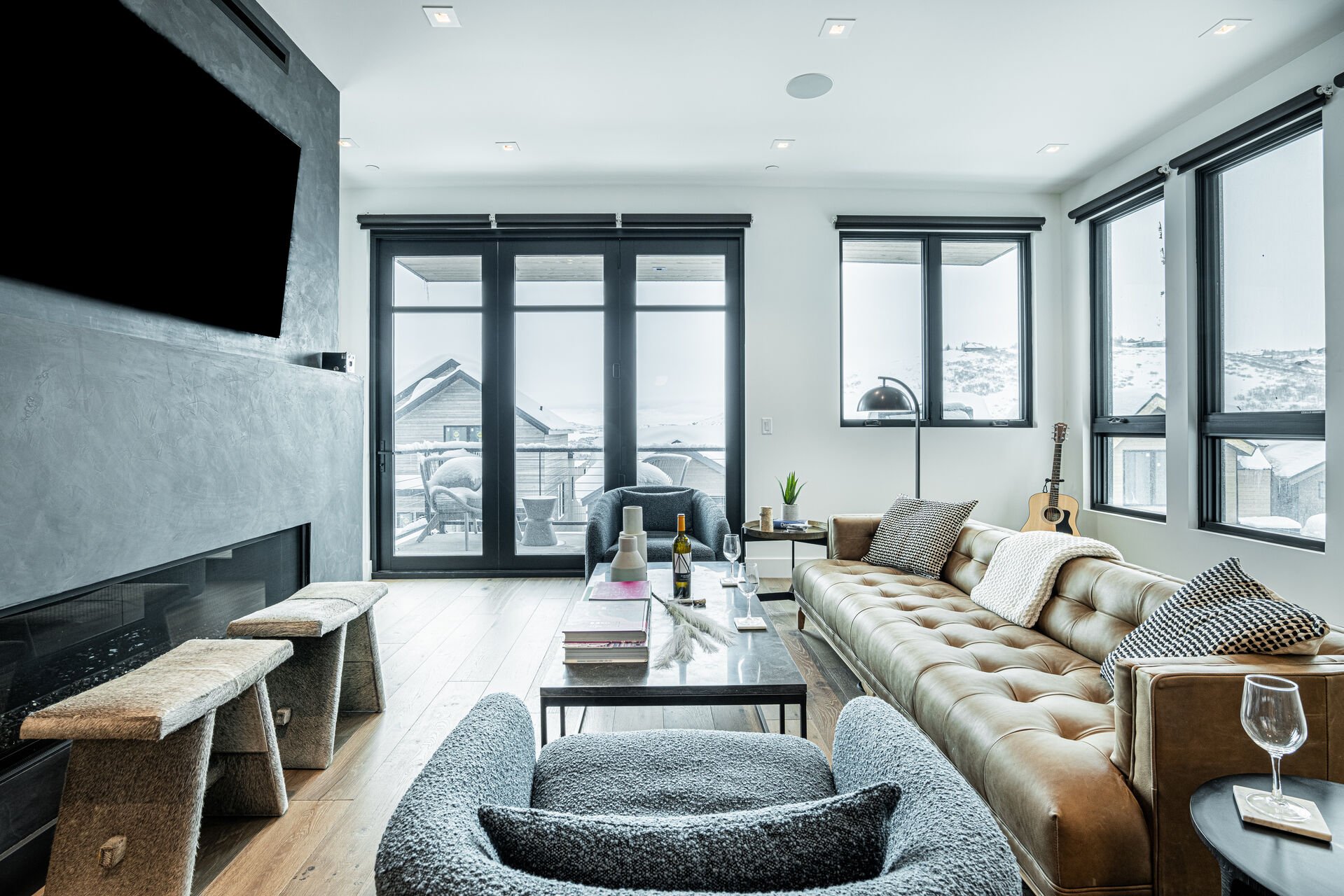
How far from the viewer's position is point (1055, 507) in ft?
15.3

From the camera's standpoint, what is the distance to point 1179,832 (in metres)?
1.28

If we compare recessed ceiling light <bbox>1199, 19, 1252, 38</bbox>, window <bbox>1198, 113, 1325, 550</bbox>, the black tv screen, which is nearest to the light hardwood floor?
the black tv screen

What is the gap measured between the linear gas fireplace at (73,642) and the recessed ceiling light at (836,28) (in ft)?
10.5

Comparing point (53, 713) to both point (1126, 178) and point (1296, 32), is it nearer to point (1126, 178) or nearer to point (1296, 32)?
point (1296, 32)

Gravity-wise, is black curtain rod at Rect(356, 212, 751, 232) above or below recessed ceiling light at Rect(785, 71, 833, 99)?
below

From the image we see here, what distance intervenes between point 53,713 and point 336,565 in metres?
1.87

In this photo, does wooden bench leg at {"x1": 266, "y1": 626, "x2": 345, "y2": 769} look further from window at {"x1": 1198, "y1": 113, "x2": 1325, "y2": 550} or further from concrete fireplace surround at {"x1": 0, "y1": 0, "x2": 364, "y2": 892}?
window at {"x1": 1198, "y1": 113, "x2": 1325, "y2": 550}

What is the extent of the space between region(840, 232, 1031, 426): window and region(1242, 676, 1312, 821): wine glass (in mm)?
4014

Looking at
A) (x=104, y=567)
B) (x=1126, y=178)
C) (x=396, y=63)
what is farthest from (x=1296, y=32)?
(x=104, y=567)

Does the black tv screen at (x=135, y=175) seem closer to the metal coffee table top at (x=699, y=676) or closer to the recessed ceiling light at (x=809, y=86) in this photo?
the metal coffee table top at (x=699, y=676)

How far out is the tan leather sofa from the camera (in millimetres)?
1278

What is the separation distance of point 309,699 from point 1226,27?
15.1 ft

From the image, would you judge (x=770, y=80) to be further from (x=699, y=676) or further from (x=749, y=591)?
(x=699, y=676)

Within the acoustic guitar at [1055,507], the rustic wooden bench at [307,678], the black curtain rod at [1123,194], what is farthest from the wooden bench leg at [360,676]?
the black curtain rod at [1123,194]
